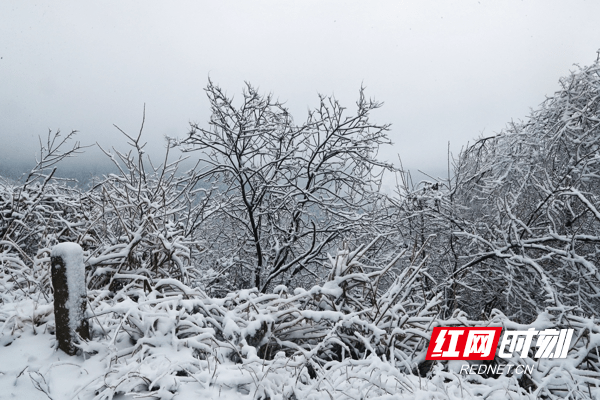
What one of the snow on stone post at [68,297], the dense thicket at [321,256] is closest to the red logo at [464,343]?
the dense thicket at [321,256]

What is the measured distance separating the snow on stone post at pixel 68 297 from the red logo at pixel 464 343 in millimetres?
2621

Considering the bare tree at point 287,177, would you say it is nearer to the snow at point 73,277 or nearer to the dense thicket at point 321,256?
the dense thicket at point 321,256

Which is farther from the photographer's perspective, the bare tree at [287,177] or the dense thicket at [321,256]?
the bare tree at [287,177]

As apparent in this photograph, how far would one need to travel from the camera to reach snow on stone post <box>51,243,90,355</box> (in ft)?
7.34

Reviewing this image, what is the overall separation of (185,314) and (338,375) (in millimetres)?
1187

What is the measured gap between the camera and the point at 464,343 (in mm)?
2809

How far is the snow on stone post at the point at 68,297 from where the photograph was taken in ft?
7.34

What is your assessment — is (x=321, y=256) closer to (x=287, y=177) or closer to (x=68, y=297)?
(x=287, y=177)

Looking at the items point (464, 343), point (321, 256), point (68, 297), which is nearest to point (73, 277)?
point (68, 297)

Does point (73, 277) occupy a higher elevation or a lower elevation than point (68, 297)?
higher

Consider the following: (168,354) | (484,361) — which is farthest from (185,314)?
(484,361)

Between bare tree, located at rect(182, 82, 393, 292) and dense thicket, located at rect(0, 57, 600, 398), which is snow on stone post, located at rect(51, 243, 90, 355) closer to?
dense thicket, located at rect(0, 57, 600, 398)

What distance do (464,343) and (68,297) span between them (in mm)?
3003

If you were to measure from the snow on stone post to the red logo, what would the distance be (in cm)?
262
